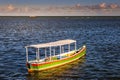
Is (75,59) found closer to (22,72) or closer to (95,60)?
(95,60)

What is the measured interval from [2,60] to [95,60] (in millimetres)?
20923

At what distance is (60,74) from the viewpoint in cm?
4644

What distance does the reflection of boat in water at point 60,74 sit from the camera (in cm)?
4444

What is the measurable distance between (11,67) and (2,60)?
7912mm

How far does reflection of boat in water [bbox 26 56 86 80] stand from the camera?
44.4m

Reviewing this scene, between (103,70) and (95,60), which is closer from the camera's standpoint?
(103,70)

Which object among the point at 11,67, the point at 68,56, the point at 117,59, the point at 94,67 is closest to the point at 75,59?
the point at 68,56

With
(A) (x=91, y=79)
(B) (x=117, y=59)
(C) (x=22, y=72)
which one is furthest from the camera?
(B) (x=117, y=59)

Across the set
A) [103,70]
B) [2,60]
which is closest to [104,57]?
[103,70]

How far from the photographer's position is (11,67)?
52.3 metres

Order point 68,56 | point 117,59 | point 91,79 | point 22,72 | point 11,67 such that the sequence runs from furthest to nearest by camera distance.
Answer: point 117,59, point 68,56, point 11,67, point 22,72, point 91,79

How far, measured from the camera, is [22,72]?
4803cm

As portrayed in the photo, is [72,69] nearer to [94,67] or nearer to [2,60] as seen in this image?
[94,67]

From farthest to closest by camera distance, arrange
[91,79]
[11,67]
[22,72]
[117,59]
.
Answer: [117,59], [11,67], [22,72], [91,79]
